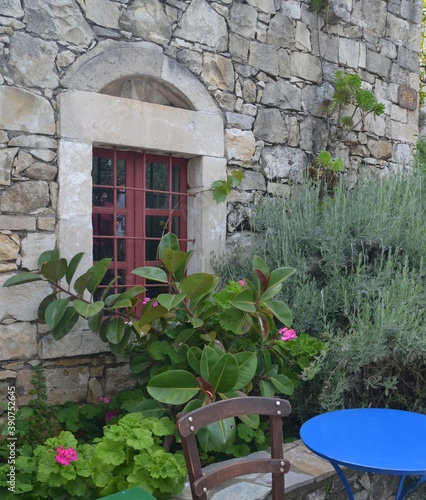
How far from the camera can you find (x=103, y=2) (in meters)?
3.63

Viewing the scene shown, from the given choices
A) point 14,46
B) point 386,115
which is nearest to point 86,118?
point 14,46

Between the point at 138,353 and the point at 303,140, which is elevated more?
the point at 303,140

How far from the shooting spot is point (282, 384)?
3.21 metres

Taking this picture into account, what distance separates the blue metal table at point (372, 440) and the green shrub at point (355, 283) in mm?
640

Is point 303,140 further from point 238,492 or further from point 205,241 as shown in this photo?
point 238,492

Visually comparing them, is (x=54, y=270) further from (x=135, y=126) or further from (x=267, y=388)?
(x=267, y=388)

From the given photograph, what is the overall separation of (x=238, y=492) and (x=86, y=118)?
7.70ft

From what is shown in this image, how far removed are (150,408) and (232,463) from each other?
1.05m

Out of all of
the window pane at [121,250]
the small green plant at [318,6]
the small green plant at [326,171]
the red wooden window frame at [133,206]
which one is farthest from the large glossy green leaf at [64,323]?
the small green plant at [318,6]

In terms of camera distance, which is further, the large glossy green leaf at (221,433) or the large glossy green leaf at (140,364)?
the large glossy green leaf at (140,364)

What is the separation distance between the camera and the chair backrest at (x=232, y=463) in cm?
190

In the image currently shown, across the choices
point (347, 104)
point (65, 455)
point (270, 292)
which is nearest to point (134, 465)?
point (65, 455)

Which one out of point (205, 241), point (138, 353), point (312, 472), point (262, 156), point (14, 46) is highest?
point (14, 46)

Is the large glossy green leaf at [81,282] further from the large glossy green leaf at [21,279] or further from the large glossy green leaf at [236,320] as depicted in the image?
the large glossy green leaf at [236,320]
